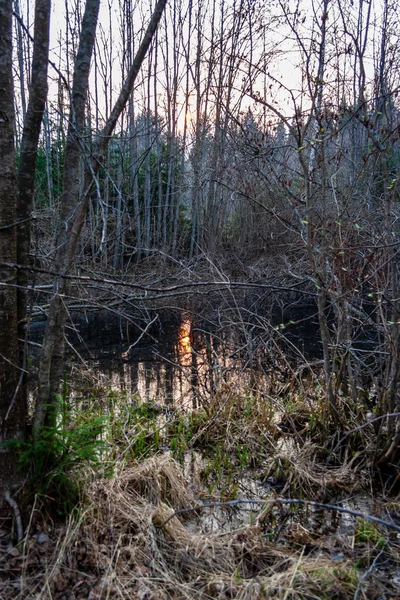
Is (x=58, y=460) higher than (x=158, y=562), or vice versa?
(x=58, y=460)

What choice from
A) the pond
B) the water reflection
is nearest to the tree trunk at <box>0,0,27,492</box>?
the pond

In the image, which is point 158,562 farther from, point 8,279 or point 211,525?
point 8,279

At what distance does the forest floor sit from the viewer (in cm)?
271

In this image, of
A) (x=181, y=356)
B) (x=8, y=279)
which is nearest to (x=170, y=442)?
(x=8, y=279)

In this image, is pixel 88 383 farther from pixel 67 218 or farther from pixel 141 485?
pixel 67 218

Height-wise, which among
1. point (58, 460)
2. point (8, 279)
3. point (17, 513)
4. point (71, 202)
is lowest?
point (17, 513)

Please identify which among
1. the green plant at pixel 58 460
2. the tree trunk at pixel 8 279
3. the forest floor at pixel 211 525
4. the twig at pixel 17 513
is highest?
the tree trunk at pixel 8 279

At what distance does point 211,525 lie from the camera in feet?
11.9

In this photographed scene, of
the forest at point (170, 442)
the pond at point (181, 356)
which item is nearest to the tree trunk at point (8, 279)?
the forest at point (170, 442)

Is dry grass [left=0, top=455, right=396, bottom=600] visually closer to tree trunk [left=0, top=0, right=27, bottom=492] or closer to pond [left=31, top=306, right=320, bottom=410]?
tree trunk [left=0, top=0, right=27, bottom=492]

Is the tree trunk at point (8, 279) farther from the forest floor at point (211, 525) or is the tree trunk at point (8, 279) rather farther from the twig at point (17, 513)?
the forest floor at point (211, 525)

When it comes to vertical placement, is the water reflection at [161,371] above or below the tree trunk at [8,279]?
below

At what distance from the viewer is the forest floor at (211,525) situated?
2707 millimetres

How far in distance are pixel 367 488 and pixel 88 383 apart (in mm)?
4491
